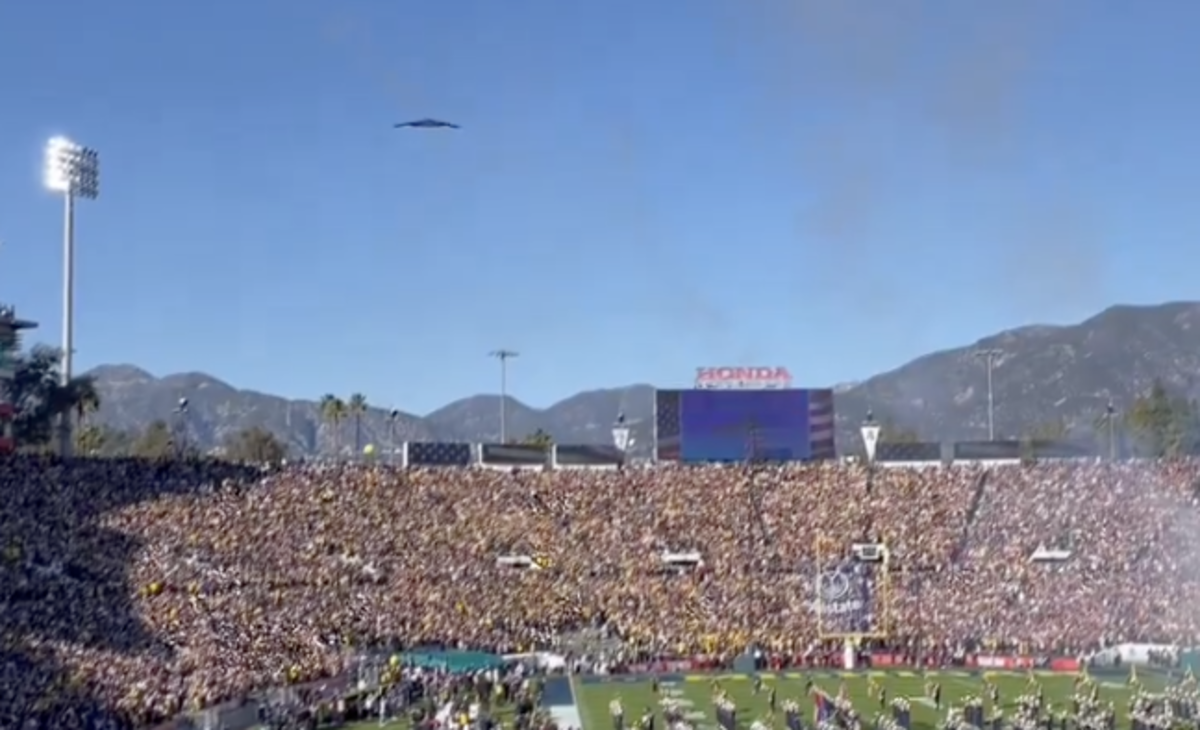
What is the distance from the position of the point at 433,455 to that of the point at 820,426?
16060 mm

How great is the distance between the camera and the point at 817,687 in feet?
133

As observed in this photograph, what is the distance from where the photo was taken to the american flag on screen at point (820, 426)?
6394 centimetres

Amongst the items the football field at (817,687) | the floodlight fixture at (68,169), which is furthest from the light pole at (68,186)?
the football field at (817,687)

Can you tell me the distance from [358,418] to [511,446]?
51.9 m

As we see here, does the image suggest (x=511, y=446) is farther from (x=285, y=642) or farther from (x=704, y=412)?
(x=285, y=642)

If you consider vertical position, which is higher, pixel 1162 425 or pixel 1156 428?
pixel 1162 425

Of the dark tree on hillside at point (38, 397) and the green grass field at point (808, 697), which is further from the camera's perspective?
the dark tree on hillside at point (38, 397)

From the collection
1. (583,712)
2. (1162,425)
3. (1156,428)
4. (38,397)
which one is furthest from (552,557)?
(1162,425)

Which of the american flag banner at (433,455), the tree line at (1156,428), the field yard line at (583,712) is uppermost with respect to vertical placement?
the tree line at (1156,428)

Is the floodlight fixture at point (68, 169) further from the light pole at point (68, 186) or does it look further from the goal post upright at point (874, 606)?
the goal post upright at point (874, 606)

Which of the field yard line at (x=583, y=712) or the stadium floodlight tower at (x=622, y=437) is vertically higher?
the stadium floodlight tower at (x=622, y=437)

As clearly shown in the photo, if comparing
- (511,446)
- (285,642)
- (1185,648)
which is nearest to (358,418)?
(511,446)

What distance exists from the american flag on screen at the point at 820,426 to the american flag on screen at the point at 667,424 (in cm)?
535

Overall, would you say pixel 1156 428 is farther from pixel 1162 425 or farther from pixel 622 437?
pixel 622 437
